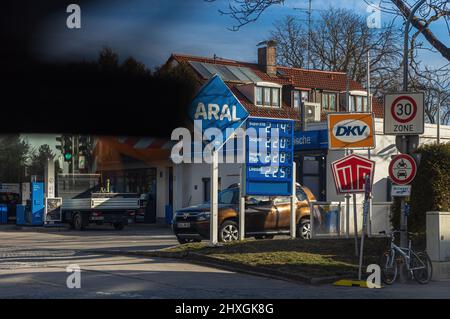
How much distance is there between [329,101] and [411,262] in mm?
34050

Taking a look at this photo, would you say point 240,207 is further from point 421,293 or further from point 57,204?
point 57,204

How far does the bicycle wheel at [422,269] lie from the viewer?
38.4 feet

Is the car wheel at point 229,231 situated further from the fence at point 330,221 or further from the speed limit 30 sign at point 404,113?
the speed limit 30 sign at point 404,113

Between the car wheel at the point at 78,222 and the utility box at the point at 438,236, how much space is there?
20.7 m

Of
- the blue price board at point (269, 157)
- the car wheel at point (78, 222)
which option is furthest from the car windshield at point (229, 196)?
the car wheel at point (78, 222)

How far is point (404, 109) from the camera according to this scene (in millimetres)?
12727

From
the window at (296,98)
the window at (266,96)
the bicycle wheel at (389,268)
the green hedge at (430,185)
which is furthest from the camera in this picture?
the window at (296,98)

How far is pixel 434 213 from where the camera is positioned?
1251 cm

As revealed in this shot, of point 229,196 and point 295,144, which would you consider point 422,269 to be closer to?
point 229,196

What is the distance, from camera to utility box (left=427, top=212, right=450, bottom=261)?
12.4 m

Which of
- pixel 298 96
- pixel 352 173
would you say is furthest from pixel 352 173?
pixel 298 96

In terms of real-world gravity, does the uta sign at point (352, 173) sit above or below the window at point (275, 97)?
below
